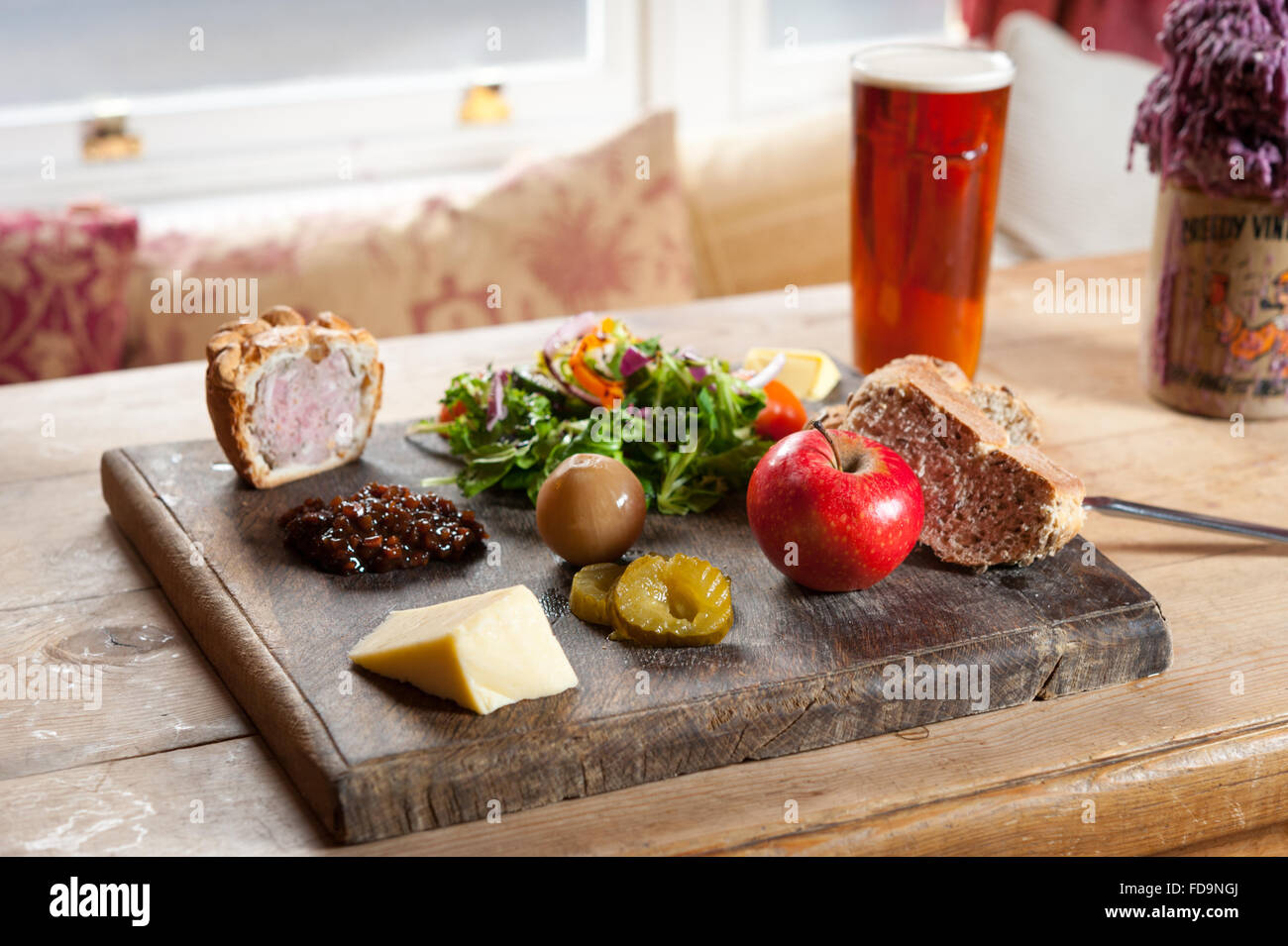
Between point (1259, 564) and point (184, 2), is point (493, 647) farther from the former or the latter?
point (184, 2)

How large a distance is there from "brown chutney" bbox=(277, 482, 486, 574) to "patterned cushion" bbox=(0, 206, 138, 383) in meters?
1.63

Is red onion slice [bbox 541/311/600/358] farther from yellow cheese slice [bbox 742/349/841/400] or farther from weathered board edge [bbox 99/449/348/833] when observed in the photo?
weathered board edge [bbox 99/449/348/833]

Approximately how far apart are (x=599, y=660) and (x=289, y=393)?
667 millimetres

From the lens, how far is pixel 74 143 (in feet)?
11.5

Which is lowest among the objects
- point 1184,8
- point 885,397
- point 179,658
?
point 179,658

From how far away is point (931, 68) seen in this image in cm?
192

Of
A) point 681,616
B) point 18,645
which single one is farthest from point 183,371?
point 681,616

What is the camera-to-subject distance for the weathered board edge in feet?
3.65

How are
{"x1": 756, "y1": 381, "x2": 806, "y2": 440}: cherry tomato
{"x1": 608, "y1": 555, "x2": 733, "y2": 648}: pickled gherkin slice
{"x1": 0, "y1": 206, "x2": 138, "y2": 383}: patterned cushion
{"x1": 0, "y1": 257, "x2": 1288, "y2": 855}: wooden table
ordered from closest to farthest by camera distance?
{"x1": 0, "y1": 257, "x2": 1288, "y2": 855}: wooden table, {"x1": 608, "y1": 555, "x2": 733, "y2": 648}: pickled gherkin slice, {"x1": 756, "y1": 381, "x2": 806, "y2": 440}: cherry tomato, {"x1": 0, "y1": 206, "x2": 138, "y2": 383}: patterned cushion

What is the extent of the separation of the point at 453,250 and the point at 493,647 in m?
2.10

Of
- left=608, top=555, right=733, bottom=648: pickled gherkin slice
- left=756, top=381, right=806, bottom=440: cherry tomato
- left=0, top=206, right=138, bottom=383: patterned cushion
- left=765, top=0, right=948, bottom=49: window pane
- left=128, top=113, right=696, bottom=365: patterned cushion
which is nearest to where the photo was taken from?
left=608, top=555, right=733, bottom=648: pickled gherkin slice

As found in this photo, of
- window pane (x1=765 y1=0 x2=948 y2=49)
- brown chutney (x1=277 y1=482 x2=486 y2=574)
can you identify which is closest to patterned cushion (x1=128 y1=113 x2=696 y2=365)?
window pane (x1=765 y1=0 x2=948 y2=49)

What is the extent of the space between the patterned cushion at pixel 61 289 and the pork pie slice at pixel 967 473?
1.98 m

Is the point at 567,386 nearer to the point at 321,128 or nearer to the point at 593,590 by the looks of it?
the point at 593,590
